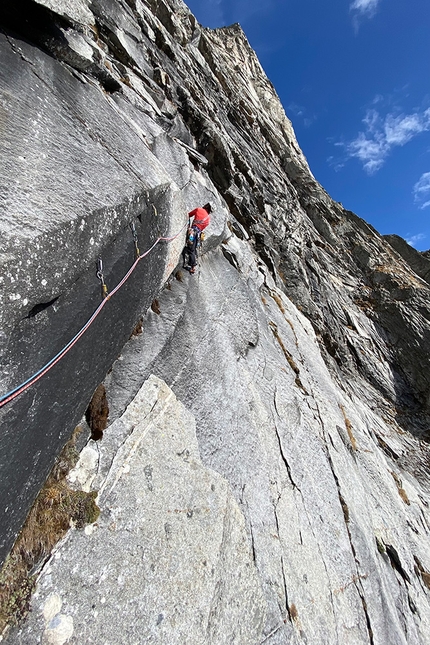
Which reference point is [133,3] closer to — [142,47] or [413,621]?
[142,47]

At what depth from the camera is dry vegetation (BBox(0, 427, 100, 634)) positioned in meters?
3.91

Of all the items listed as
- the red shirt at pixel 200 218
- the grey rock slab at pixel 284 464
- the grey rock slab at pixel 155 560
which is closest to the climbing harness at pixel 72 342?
the grey rock slab at pixel 284 464

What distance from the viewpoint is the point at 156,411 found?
6.41 metres

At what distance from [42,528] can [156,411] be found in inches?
102

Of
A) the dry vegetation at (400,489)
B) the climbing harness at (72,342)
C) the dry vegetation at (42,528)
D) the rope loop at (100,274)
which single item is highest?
the rope loop at (100,274)

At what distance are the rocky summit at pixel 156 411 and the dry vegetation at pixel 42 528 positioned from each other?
0.49 feet

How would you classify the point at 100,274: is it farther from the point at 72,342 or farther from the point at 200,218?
the point at 200,218

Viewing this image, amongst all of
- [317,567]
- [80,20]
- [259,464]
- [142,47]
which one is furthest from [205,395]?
[142,47]

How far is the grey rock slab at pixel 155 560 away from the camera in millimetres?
4160

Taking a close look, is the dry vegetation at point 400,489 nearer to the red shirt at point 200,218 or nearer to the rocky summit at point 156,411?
the rocky summit at point 156,411

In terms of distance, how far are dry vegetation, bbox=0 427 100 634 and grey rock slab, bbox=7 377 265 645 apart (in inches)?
6.0

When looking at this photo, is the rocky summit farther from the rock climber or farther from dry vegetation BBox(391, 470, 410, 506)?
the rock climber

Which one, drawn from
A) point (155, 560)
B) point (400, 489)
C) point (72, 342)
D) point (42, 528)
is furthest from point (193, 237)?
point (400, 489)

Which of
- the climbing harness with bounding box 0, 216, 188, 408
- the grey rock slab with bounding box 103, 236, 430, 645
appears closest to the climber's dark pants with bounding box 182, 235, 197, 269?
the grey rock slab with bounding box 103, 236, 430, 645
